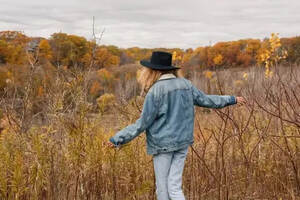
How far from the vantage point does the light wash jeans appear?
2.78 meters

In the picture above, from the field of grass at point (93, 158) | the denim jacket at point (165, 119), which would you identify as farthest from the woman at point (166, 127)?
the field of grass at point (93, 158)

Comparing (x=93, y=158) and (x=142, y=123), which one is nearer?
(x=142, y=123)

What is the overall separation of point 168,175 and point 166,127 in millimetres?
383

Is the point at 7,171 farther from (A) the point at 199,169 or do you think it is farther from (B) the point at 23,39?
(A) the point at 199,169

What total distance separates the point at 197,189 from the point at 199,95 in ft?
4.17

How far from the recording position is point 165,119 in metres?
2.81

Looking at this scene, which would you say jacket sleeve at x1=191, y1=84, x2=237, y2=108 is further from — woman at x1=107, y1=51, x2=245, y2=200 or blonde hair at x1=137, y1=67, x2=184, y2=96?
blonde hair at x1=137, y1=67, x2=184, y2=96

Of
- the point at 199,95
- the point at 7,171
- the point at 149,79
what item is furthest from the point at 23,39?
the point at 199,95

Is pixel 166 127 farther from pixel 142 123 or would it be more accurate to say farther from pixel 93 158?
pixel 93 158

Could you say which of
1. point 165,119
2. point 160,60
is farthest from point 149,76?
point 165,119

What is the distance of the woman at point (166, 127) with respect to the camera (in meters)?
2.76

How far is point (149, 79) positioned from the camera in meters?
2.96

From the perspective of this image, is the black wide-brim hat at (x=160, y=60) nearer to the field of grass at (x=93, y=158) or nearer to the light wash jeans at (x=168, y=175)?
the field of grass at (x=93, y=158)

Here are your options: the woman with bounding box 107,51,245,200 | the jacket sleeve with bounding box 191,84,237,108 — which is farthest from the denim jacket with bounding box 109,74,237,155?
the jacket sleeve with bounding box 191,84,237,108
